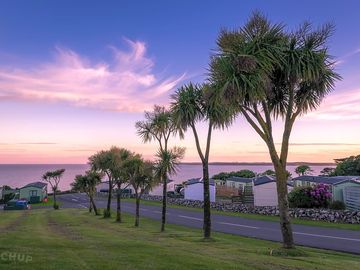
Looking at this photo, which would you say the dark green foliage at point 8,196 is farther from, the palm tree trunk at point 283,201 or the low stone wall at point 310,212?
the palm tree trunk at point 283,201

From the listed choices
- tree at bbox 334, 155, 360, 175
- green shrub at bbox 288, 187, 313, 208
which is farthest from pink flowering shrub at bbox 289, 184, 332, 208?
tree at bbox 334, 155, 360, 175

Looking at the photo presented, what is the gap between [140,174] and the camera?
32.2 m

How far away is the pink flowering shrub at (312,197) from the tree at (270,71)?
2784 cm

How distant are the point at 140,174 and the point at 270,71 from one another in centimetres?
1899

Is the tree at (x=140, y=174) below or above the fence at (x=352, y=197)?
above

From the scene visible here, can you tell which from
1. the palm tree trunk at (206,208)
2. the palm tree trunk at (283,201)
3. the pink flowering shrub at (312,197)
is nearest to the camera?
the palm tree trunk at (283,201)

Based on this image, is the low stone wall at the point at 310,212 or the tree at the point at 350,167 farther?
the tree at the point at 350,167

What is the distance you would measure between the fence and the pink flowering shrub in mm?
1632

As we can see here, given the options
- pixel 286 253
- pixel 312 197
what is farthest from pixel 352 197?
pixel 286 253

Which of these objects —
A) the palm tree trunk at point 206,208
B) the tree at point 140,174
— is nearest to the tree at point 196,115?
the palm tree trunk at point 206,208

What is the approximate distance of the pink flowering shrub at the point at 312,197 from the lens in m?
42.0

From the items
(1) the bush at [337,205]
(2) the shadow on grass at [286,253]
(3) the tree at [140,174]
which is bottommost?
(2) the shadow on grass at [286,253]

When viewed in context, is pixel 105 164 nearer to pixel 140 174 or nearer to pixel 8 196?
pixel 140 174

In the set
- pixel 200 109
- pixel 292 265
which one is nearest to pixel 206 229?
pixel 200 109
